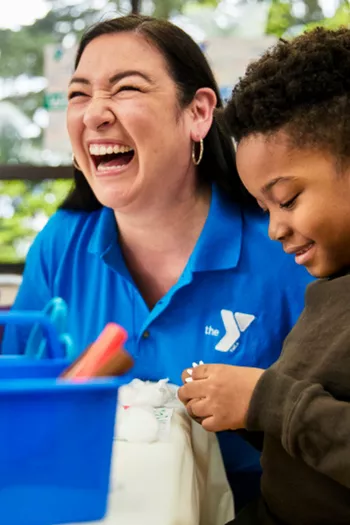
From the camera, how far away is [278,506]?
2.55 ft

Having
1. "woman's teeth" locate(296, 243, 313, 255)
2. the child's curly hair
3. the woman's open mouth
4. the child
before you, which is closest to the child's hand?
the child

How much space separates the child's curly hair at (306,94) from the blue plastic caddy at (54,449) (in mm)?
429

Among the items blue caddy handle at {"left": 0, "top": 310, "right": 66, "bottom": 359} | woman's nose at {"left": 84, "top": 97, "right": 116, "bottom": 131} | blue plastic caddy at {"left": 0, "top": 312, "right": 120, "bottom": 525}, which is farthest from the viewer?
woman's nose at {"left": 84, "top": 97, "right": 116, "bottom": 131}

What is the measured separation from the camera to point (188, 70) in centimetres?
118

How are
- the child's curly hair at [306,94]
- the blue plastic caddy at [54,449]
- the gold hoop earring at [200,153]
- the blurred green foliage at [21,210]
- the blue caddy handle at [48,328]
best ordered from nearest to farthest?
the blue plastic caddy at [54,449], the blue caddy handle at [48,328], the child's curly hair at [306,94], the gold hoop earring at [200,153], the blurred green foliage at [21,210]

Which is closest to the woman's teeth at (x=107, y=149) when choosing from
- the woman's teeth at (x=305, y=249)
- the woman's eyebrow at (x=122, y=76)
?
the woman's eyebrow at (x=122, y=76)

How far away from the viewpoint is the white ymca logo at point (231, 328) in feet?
3.69

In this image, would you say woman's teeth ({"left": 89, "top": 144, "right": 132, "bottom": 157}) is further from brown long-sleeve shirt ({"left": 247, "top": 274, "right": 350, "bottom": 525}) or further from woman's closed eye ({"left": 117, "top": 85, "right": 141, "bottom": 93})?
brown long-sleeve shirt ({"left": 247, "top": 274, "right": 350, "bottom": 525})

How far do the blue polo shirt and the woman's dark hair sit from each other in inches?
2.6

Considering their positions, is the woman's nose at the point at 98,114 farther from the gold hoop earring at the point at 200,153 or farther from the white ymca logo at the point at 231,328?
the white ymca logo at the point at 231,328

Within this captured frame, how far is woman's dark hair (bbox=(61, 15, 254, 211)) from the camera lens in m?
1.15

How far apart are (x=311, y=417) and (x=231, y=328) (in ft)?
1.60

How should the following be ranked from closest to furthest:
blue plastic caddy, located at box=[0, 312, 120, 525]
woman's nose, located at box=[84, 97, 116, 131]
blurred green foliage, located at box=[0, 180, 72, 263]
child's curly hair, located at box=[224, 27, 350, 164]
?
blue plastic caddy, located at box=[0, 312, 120, 525]
child's curly hair, located at box=[224, 27, 350, 164]
woman's nose, located at box=[84, 97, 116, 131]
blurred green foliage, located at box=[0, 180, 72, 263]

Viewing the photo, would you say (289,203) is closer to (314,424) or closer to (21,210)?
(314,424)
